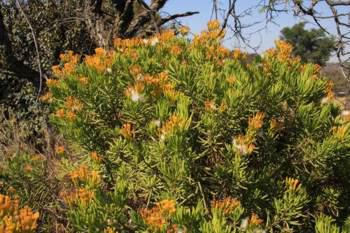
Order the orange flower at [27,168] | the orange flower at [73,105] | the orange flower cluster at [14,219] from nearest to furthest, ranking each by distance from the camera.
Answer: the orange flower cluster at [14,219] → the orange flower at [73,105] → the orange flower at [27,168]

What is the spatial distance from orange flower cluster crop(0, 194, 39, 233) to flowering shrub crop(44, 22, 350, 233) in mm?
347

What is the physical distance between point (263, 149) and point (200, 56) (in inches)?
24.5

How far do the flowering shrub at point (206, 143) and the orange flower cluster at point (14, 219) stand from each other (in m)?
0.35

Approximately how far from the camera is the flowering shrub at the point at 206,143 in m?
2.21

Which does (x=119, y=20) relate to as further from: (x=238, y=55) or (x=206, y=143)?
(x=206, y=143)

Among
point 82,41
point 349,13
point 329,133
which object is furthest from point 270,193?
point 82,41

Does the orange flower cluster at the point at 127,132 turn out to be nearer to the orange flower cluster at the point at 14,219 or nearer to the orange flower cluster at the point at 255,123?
the orange flower cluster at the point at 255,123

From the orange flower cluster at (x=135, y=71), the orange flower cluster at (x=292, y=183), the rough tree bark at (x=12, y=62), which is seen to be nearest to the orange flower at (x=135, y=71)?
the orange flower cluster at (x=135, y=71)

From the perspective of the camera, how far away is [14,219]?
65.2 inches

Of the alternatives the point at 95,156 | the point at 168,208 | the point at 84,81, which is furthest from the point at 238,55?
the point at 168,208

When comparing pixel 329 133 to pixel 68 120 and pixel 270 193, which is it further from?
pixel 68 120

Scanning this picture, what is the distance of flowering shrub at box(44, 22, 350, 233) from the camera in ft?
7.27

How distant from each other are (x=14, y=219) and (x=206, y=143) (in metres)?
1.03

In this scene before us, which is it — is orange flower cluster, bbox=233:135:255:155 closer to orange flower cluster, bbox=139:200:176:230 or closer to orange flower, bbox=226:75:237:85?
orange flower, bbox=226:75:237:85
